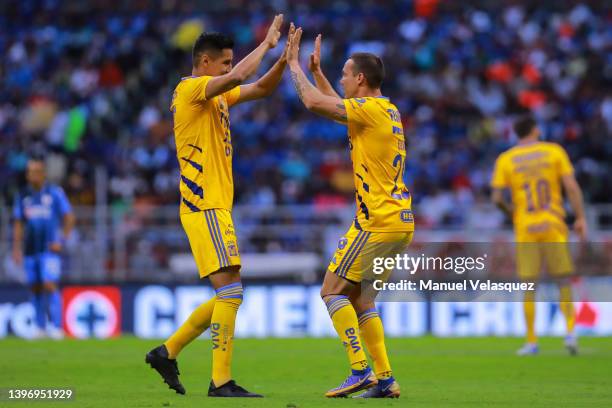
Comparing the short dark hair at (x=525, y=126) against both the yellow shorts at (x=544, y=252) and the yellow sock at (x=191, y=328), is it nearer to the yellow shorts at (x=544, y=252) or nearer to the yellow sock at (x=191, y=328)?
the yellow shorts at (x=544, y=252)

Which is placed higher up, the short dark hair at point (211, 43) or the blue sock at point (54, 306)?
the short dark hair at point (211, 43)

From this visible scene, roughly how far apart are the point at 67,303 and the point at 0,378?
28.9ft

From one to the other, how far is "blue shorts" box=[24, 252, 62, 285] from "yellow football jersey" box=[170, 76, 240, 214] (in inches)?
325

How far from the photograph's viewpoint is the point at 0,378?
9.70 metres

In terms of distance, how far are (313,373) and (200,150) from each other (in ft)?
9.96

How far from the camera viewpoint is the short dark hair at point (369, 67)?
26.9 feet

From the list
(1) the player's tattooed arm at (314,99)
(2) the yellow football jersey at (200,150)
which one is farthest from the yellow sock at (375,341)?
(1) the player's tattooed arm at (314,99)

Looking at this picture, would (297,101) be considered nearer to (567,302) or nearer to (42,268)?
(42,268)

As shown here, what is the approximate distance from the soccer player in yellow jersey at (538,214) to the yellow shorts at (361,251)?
15.2ft

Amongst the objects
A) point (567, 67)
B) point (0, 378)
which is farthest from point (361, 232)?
point (567, 67)

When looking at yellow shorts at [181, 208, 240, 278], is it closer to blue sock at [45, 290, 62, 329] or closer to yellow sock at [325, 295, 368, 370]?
yellow sock at [325, 295, 368, 370]

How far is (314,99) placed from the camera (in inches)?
315

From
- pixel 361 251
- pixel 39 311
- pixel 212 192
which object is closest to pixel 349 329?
pixel 361 251

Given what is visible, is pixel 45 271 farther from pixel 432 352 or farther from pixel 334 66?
pixel 334 66
